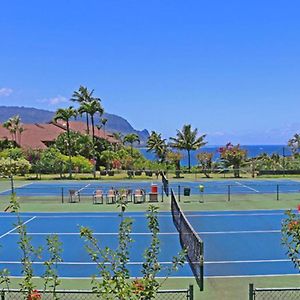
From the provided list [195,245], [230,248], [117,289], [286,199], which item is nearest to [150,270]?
[117,289]

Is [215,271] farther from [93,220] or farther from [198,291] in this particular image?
[93,220]

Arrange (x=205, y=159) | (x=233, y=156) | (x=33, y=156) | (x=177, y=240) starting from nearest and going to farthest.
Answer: (x=177, y=240), (x=233, y=156), (x=205, y=159), (x=33, y=156)

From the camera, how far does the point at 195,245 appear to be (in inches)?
541

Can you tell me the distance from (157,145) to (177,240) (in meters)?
45.1

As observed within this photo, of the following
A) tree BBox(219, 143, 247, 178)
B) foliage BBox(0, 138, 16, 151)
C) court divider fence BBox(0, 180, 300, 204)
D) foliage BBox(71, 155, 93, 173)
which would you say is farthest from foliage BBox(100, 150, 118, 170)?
court divider fence BBox(0, 180, 300, 204)

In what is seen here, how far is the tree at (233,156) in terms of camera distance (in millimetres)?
50469

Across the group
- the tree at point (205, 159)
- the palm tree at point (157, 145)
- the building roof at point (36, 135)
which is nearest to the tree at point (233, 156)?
the tree at point (205, 159)

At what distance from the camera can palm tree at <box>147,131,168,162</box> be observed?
206 feet

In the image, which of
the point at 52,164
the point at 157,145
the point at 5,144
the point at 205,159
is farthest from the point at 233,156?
the point at 5,144

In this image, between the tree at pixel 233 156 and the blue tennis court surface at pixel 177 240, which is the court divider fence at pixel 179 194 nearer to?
the blue tennis court surface at pixel 177 240

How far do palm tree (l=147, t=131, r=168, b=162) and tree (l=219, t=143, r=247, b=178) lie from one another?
40.2 feet

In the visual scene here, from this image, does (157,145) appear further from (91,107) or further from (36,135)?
(36,135)

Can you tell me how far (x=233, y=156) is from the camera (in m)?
50.7

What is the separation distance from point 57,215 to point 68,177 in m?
24.1
